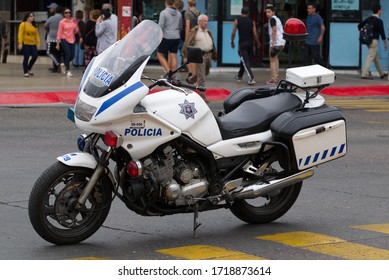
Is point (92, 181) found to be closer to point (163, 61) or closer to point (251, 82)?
point (163, 61)

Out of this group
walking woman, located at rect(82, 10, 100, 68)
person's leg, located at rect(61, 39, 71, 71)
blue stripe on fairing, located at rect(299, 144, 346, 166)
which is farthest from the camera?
walking woman, located at rect(82, 10, 100, 68)

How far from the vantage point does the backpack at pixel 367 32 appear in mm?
24297

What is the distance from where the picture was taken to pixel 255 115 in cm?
830

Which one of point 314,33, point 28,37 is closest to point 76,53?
point 28,37

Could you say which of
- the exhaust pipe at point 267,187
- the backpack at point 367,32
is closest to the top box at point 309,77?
the exhaust pipe at point 267,187

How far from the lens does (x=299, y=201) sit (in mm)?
9758

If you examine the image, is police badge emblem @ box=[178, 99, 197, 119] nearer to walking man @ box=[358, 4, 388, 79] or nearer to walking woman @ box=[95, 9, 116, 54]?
walking woman @ box=[95, 9, 116, 54]

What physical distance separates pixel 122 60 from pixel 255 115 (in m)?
1.28

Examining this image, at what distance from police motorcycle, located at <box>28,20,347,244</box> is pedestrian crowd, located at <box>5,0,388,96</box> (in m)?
11.2

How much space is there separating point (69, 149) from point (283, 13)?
14351mm

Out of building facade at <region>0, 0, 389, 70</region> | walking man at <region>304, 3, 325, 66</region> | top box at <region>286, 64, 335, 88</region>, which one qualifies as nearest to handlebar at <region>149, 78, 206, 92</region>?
top box at <region>286, 64, 335, 88</region>

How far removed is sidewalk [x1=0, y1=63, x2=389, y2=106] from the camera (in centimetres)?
1986

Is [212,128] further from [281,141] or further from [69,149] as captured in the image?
[69,149]
